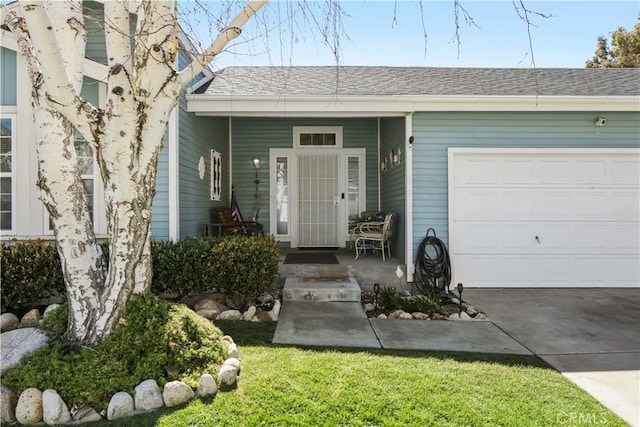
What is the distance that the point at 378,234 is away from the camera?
6520 mm

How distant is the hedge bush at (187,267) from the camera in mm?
4230

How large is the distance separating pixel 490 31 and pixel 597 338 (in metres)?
3.32

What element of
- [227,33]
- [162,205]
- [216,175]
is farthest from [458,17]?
[216,175]

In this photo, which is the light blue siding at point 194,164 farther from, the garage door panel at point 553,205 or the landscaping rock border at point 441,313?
the garage door panel at point 553,205

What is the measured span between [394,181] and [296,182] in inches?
90.2

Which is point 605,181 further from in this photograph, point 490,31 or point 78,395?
point 78,395

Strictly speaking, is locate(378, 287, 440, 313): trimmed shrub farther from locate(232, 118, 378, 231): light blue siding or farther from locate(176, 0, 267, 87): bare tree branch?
locate(176, 0, 267, 87): bare tree branch

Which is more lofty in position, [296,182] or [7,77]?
[7,77]

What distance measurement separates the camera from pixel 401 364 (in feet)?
10.4

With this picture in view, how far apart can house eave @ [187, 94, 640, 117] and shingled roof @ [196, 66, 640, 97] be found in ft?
0.42

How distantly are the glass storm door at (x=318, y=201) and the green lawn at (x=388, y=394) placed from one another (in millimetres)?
4861

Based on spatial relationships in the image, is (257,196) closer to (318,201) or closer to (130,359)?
(318,201)

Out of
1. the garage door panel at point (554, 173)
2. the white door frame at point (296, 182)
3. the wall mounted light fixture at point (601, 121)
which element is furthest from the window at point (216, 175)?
the wall mounted light fixture at point (601, 121)

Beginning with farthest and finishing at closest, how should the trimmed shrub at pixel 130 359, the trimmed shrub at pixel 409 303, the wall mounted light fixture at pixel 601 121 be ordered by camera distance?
the wall mounted light fixture at pixel 601 121 → the trimmed shrub at pixel 409 303 → the trimmed shrub at pixel 130 359
